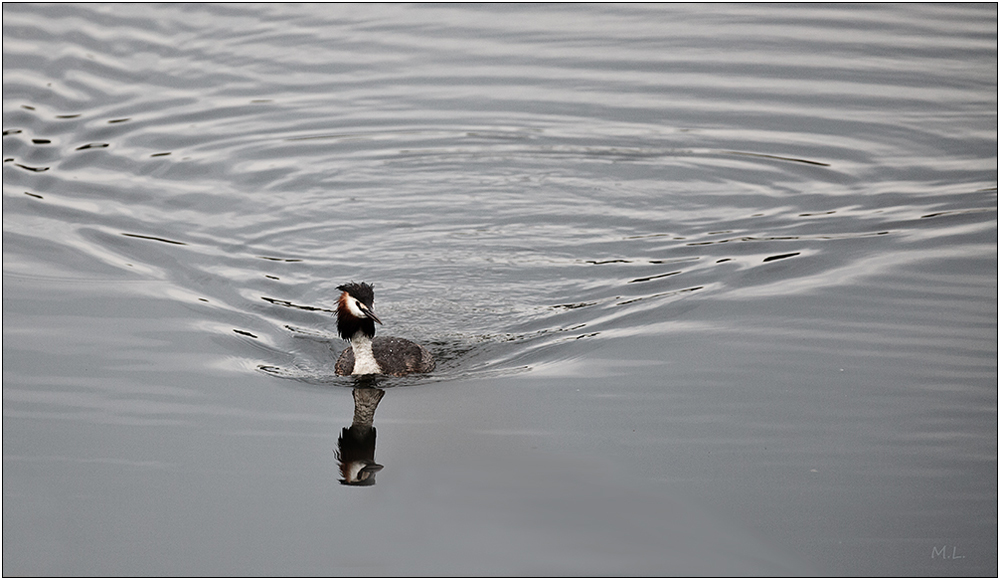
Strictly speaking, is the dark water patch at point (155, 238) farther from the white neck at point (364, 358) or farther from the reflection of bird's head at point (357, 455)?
the reflection of bird's head at point (357, 455)

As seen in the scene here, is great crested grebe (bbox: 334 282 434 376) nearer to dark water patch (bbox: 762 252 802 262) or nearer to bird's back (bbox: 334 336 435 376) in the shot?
bird's back (bbox: 334 336 435 376)

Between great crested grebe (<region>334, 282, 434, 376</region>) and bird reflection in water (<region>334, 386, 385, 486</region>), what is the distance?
0.80 ft

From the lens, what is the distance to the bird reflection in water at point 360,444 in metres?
9.46

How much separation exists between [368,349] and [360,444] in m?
1.39

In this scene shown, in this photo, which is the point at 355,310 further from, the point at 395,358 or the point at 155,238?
the point at 155,238

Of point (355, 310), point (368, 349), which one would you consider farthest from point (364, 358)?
point (355, 310)

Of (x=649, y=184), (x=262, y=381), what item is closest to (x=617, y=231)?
(x=649, y=184)

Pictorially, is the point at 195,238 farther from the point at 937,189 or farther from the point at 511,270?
the point at 937,189

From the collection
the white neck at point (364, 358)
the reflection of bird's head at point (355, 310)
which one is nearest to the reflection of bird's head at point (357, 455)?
the white neck at point (364, 358)

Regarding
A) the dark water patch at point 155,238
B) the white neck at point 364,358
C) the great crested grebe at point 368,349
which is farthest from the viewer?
the dark water patch at point 155,238

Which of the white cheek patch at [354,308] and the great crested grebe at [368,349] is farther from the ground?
the white cheek patch at [354,308]

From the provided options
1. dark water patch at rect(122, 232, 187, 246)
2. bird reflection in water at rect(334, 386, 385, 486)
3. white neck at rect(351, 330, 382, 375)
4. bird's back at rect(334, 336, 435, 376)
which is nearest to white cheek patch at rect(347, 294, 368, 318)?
white neck at rect(351, 330, 382, 375)

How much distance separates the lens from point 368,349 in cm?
1115

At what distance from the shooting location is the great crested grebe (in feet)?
35.8
